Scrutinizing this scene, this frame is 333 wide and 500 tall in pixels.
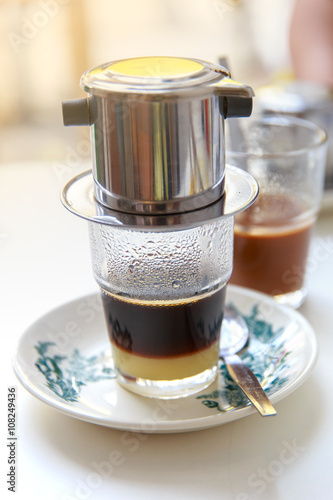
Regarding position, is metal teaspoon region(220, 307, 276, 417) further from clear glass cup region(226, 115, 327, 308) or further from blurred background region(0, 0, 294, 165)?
blurred background region(0, 0, 294, 165)

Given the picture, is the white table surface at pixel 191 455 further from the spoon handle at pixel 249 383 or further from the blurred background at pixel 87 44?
the blurred background at pixel 87 44

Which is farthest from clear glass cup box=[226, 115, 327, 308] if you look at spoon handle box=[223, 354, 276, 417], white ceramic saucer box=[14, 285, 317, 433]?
spoon handle box=[223, 354, 276, 417]

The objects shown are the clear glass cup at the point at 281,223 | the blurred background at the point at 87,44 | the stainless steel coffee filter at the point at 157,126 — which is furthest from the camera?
the blurred background at the point at 87,44

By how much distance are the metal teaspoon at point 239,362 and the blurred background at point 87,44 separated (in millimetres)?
1739

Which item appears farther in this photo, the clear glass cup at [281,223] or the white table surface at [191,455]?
the clear glass cup at [281,223]

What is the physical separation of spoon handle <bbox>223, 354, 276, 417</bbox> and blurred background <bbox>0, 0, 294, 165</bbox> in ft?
5.97

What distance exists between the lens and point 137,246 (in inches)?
21.1

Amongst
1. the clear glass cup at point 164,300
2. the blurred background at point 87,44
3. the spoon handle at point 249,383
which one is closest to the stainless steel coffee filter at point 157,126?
the clear glass cup at point 164,300

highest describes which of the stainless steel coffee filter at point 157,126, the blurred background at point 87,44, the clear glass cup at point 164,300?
the stainless steel coffee filter at point 157,126

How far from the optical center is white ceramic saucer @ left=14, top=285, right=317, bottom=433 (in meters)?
0.54

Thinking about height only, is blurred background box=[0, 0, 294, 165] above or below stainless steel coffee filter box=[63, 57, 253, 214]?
below

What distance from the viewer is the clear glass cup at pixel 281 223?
2.48 feet

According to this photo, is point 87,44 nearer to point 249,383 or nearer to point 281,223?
point 281,223

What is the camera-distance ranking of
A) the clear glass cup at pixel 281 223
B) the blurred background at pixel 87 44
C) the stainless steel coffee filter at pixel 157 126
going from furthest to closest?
the blurred background at pixel 87 44
the clear glass cup at pixel 281 223
the stainless steel coffee filter at pixel 157 126
